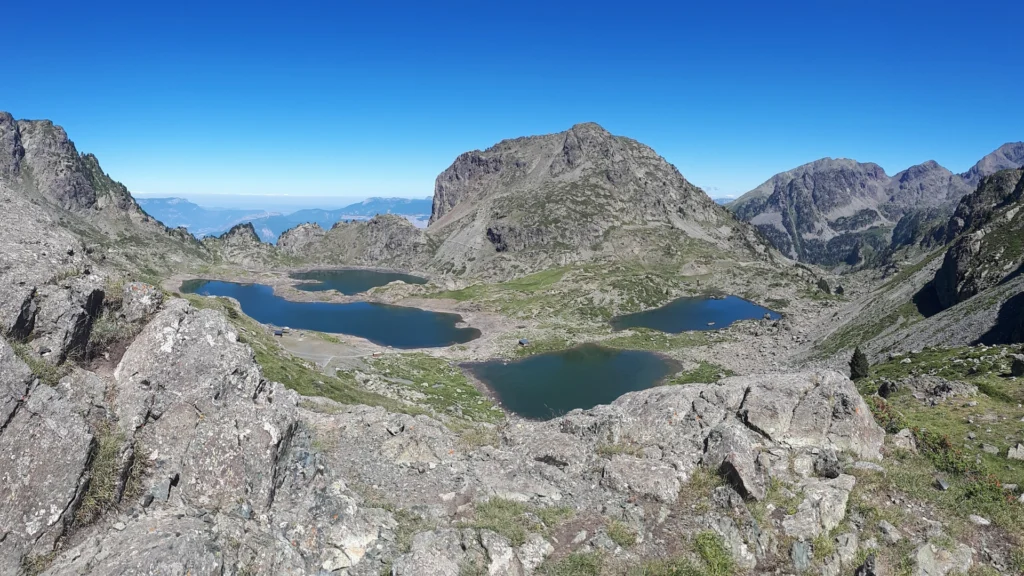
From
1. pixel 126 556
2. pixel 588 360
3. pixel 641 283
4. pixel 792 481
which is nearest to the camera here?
pixel 126 556

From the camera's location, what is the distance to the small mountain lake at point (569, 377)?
80812 millimetres

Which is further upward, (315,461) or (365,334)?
(315,461)

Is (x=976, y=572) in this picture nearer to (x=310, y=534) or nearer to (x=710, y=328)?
(x=310, y=534)

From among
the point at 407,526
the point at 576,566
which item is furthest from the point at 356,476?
the point at 576,566

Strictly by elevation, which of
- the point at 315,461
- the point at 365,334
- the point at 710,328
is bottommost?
the point at 365,334

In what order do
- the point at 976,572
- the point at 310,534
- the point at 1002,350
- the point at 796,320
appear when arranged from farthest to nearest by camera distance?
1. the point at 796,320
2. the point at 1002,350
3. the point at 976,572
4. the point at 310,534

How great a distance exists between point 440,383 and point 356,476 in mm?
69071

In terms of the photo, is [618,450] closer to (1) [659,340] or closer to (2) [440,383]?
(2) [440,383]

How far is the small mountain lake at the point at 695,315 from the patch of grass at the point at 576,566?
12524 centimetres

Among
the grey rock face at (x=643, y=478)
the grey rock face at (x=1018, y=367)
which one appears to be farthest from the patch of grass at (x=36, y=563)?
the grey rock face at (x=1018, y=367)

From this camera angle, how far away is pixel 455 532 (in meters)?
13.5

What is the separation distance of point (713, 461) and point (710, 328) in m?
126

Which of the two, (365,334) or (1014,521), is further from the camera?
(365,334)

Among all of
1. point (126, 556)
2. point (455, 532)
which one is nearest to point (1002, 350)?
point (455, 532)
